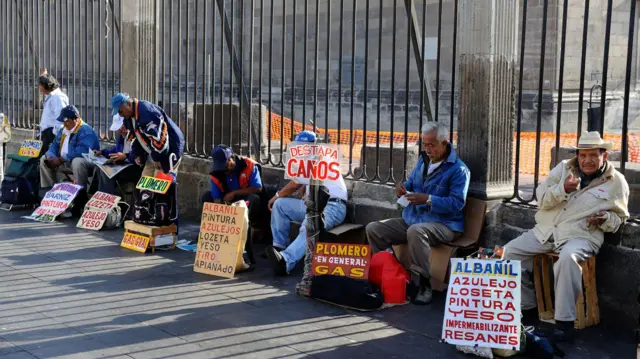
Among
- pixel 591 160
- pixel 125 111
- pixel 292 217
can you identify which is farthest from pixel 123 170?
pixel 591 160

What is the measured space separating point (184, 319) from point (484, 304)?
7.06 feet

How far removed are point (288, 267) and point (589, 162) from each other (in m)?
2.88

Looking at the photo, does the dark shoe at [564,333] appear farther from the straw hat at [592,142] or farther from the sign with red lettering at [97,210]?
the sign with red lettering at [97,210]

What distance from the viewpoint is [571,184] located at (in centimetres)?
568

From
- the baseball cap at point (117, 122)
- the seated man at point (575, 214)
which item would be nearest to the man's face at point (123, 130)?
the baseball cap at point (117, 122)

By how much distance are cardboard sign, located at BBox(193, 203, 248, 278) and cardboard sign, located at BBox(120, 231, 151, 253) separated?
98 centimetres

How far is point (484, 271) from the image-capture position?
5.27m

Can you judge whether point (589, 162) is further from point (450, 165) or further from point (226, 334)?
point (226, 334)

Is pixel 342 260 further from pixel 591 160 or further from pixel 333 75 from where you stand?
Answer: pixel 333 75

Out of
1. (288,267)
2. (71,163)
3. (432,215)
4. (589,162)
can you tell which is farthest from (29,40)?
(589,162)

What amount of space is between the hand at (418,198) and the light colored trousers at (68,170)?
536cm

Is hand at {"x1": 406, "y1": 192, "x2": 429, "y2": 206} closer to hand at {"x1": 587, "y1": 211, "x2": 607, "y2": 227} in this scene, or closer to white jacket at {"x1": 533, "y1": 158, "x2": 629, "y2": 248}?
white jacket at {"x1": 533, "y1": 158, "x2": 629, "y2": 248}

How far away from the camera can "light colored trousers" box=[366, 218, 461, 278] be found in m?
6.50

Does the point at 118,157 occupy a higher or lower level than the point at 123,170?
higher
